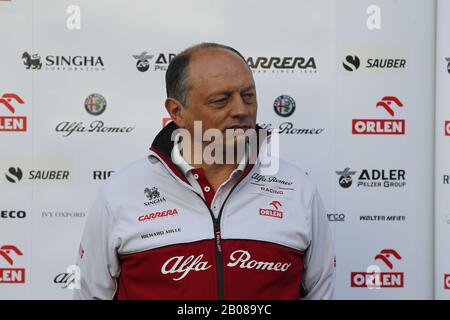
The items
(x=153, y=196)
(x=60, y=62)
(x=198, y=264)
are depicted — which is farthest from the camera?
(x=60, y=62)

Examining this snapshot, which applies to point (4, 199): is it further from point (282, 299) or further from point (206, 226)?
point (282, 299)

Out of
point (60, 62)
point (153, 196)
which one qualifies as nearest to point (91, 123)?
point (60, 62)

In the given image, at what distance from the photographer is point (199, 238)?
72.0 inches

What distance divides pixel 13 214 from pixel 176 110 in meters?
1.12

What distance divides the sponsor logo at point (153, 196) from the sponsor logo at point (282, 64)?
97 centimetres

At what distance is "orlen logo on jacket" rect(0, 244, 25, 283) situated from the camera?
2.63 meters

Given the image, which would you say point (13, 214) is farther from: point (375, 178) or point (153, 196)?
point (375, 178)

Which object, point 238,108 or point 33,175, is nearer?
point 238,108

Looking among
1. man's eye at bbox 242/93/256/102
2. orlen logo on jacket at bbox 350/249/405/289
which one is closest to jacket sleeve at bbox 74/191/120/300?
man's eye at bbox 242/93/256/102

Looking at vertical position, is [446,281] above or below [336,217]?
below

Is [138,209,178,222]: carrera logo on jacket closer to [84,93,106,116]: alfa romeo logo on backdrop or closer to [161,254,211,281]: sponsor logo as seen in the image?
[161,254,211,281]: sponsor logo

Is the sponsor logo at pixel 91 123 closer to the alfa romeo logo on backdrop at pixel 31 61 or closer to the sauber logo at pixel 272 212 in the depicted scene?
the alfa romeo logo on backdrop at pixel 31 61

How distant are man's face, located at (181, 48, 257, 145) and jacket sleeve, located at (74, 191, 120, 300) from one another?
46 cm

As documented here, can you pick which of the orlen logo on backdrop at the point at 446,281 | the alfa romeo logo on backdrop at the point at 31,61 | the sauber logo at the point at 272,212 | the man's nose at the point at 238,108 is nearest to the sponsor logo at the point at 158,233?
the sauber logo at the point at 272,212
